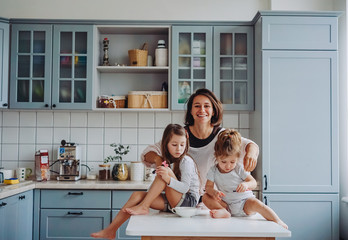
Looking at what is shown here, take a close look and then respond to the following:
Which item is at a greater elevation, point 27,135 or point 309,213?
point 27,135

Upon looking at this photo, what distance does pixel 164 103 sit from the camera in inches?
147

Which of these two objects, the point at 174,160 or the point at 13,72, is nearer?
the point at 174,160

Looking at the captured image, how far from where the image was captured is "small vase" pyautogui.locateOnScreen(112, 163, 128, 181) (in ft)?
12.1

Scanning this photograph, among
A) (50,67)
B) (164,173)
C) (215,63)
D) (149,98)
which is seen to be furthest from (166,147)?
(50,67)

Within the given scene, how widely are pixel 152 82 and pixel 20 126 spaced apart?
1.36 m

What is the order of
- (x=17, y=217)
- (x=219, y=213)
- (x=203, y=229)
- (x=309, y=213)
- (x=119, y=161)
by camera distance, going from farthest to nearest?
(x=119, y=161)
(x=309, y=213)
(x=17, y=217)
(x=219, y=213)
(x=203, y=229)

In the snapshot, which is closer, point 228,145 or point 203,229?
point 203,229

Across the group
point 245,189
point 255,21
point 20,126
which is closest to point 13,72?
point 20,126

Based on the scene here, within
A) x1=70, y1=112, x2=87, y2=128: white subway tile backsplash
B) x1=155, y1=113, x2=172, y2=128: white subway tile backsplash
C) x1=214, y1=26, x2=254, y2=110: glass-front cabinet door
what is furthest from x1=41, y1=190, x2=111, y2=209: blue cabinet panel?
x1=214, y1=26, x2=254, y2=110: glass-front cabinet door

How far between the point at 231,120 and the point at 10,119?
2.17 m

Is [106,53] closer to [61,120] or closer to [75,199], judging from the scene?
[61,120]

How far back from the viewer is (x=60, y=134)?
156 inches

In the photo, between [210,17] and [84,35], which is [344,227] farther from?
[84,35]

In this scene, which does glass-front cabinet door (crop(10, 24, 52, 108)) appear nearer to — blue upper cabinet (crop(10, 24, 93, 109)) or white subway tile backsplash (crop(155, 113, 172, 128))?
blue upper cabinet (crop(10, 24, 93, 109))
